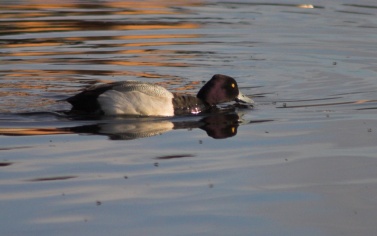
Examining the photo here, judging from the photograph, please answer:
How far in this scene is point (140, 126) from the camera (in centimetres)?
1033

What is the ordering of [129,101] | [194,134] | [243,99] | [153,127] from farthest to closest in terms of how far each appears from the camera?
1. [243,99]
2. [129,101]
3. [153,127]
4. [194,134]

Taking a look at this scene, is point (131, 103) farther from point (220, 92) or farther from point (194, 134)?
point (220, 92)

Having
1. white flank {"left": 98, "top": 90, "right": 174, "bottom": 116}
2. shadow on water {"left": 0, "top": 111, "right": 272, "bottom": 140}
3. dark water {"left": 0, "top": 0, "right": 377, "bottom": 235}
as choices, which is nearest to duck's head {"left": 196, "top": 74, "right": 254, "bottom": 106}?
dark water {"left": 0, "top": 0, "right": 377, "bottom": 235}

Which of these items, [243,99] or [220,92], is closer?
[243,99]

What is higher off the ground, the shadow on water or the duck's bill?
the shadow on water

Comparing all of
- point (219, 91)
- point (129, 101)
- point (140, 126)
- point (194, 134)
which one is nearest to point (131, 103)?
point (129, 101)

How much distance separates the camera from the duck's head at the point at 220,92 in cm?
1181

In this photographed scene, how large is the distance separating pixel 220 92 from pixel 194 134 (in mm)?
2176

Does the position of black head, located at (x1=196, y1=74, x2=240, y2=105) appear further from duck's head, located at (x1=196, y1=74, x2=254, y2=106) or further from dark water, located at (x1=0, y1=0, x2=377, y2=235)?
dark water, located at (x1=0, y1=0, x2=377, y2=235)

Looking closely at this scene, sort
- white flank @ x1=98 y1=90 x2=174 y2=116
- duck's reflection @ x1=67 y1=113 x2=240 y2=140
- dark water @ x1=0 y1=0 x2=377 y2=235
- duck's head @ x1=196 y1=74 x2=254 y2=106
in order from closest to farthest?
dark water @ x1=0 y1=0 x2=377 y2=235, duck's reflection @ x1=67 y1=113 x2=240 y2=140, white flank @ x1=98 y1=90 x2=174 y2=116, duck's head @ x1=196 y1=74 x2=254 y2=106

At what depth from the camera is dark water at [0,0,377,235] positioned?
6.89 meters

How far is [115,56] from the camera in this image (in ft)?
50.2

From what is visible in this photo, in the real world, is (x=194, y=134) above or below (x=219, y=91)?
above

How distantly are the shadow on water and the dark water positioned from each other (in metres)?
0.02
